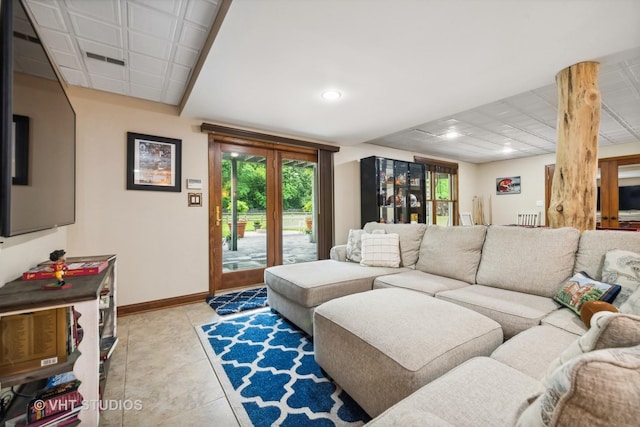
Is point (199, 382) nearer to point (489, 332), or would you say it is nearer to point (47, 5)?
point (489, 332)

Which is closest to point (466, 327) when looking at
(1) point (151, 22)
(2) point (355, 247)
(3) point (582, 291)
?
(3) point (582, 291)

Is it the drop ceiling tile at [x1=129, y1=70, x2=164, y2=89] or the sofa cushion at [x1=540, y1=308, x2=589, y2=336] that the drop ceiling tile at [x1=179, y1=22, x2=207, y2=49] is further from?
the sofa cushion at [x1=540, y1=308, x2=589, y2=336]

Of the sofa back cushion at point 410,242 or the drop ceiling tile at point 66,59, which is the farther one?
the sofa back cushion at point 410,242

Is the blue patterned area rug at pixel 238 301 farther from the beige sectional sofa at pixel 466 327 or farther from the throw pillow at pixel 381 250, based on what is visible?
the throw pillow at pixel 381 250

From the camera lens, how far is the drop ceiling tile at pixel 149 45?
1885mm

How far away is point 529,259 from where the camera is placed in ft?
6.18

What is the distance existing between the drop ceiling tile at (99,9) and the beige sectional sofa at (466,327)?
86.6 inches

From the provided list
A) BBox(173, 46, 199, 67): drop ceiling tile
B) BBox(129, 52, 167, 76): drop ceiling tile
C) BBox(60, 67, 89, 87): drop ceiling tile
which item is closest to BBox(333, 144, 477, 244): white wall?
BBox(173, 46, 199, 67): drop ceiling tile

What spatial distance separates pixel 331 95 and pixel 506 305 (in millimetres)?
2269

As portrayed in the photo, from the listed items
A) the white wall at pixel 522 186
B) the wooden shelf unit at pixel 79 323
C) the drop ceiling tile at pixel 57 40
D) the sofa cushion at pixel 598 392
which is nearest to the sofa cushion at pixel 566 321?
the sofa cushion at pixel 598 392

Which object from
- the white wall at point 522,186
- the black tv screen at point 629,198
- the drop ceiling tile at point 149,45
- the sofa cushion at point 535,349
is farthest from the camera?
the white wall at point 522,186

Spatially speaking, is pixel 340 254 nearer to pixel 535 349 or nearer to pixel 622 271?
pixel 535 349

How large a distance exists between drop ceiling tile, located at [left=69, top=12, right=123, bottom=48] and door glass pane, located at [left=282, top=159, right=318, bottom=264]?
2266 mm

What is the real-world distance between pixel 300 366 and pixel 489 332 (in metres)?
1.16
